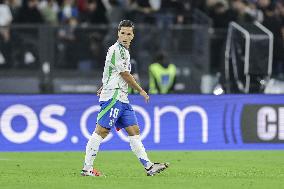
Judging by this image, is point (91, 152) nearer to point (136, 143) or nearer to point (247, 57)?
point (136, 143)

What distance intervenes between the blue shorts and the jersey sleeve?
0.48m

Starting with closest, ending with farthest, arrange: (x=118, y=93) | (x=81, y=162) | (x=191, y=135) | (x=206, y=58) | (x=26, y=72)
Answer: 1. (x=118, y=93)
2. (x=81, y=162)
3. (x=191, y=135)
4. (x=26, y=72)
5. (x=206, y=58)

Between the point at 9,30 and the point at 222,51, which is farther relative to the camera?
the point at 222,51

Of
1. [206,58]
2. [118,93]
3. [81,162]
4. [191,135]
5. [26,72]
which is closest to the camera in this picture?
[118,93]

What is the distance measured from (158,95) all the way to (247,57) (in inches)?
183

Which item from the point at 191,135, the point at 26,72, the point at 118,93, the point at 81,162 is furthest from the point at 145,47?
the point at 118,93

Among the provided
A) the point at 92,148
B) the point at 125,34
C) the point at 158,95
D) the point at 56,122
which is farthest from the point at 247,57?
the point at 92,148

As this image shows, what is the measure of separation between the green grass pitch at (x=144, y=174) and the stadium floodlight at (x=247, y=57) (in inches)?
188

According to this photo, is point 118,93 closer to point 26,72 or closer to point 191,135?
point 191,135

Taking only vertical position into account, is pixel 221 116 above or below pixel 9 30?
below

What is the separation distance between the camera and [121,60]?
1378 cm

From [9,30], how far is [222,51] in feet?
18.0

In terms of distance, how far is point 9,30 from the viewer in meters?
23.0

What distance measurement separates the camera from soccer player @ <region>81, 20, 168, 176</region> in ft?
45.3
